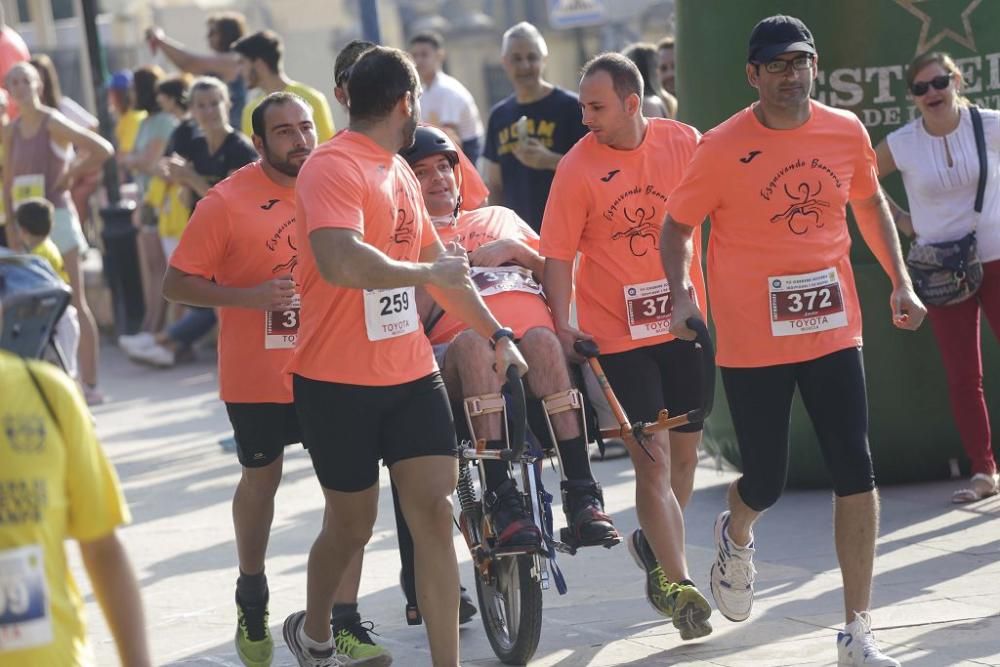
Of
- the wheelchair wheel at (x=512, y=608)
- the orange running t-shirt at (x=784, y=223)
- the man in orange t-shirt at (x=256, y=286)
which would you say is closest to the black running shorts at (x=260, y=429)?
the man in orange t-shirt at (x=256, y=286)

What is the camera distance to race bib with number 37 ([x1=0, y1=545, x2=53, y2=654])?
3268mm

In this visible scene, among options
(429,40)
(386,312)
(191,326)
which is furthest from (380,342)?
(191,326)

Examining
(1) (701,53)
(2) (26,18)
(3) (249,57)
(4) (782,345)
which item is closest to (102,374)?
(3) (249,57)

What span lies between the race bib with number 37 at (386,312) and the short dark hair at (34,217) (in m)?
6.66

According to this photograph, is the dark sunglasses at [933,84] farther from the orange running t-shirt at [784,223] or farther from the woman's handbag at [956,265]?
the orange running t-shirt at [784,223]

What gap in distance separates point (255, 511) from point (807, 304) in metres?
1.97

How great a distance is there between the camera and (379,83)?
5.33 m

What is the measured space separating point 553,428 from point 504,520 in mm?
382

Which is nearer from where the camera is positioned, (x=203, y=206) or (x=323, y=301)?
(x=323, y=301)

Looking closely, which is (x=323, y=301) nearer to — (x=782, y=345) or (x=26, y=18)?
(x=782, y=345)

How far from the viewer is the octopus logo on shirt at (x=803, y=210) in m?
5.83

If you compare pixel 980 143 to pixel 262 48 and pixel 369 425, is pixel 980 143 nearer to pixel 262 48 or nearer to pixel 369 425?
pixel 369 425

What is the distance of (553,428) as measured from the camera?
616 centimetres

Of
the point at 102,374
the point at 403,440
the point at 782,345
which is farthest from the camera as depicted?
the point at 102,374
